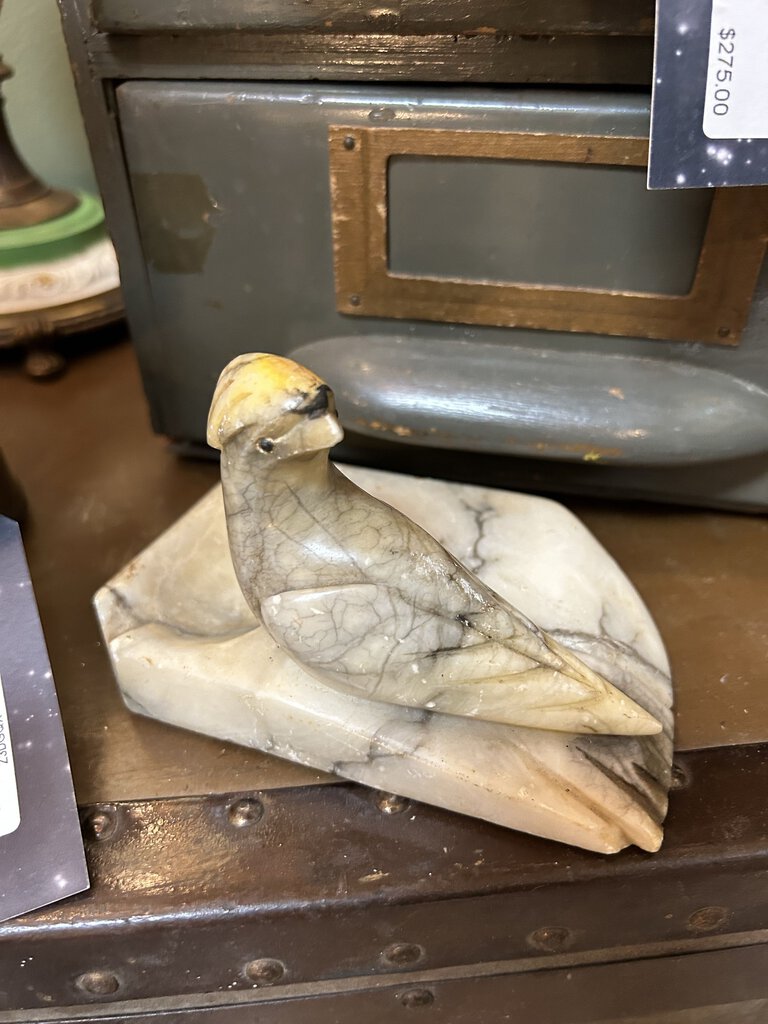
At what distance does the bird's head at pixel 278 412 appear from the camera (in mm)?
405

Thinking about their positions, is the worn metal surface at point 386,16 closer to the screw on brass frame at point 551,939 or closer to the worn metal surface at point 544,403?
the worn metal surface at point 544,403

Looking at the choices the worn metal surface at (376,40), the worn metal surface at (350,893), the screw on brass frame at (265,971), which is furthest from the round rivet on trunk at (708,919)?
the worn metal surface at (376,40)

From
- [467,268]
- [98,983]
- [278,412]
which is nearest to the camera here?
[278,412]

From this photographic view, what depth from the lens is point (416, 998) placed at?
0.56 metres

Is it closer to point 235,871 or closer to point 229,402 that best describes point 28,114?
point 229,402

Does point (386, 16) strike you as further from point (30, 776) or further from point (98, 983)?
point (98, 983)

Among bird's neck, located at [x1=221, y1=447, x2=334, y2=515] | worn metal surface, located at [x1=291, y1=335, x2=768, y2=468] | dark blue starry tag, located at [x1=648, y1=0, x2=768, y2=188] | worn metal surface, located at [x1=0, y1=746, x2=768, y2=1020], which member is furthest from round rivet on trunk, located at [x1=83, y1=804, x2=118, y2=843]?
dark blue starry tag, located at [x1=648, y1=0, x2=768, y2=188]

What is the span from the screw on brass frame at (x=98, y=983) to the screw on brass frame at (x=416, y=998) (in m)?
0.20

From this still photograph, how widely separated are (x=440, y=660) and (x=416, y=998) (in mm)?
279

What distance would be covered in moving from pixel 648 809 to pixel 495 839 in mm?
96

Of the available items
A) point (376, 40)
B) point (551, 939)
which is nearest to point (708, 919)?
point (551, 939)

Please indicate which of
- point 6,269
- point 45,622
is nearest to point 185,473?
point 45,622

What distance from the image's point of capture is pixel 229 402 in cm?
41

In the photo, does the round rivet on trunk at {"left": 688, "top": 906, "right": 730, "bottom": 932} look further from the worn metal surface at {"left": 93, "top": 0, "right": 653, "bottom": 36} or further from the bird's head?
the worn metal surface at {"left": 93, "top": 0, "right": 653, "bottom": 36}
